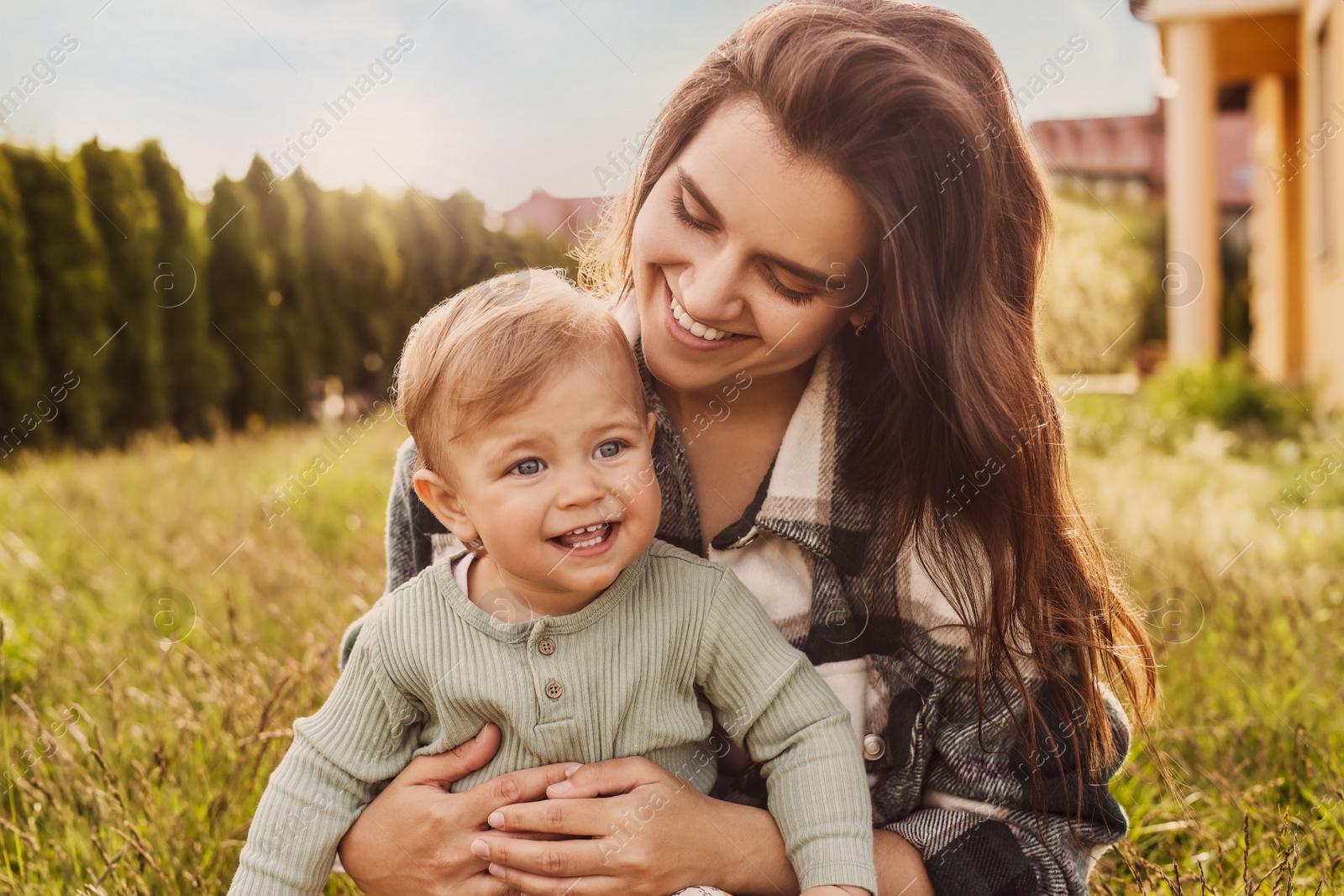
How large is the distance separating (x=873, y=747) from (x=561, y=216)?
1529 millimetres

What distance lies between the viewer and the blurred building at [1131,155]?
859 inches

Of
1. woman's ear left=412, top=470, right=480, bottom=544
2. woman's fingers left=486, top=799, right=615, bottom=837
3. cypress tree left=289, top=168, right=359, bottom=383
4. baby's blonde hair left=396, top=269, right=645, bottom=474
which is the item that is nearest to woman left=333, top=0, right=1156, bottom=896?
woman's fingers left=486, top=799, right=615, bottom=837

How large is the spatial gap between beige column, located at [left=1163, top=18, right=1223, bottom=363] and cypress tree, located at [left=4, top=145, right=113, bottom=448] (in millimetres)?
9034

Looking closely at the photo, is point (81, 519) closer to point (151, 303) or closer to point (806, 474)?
point (151, 303)

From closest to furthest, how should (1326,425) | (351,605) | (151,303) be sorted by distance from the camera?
(351,605), (1326,425), (151,303)

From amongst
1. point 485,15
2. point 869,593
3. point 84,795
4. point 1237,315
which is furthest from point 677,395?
point 1237,315

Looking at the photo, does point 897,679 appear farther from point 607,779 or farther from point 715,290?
point 715,290

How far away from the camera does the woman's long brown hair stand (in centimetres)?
170

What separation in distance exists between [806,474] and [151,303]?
741cm

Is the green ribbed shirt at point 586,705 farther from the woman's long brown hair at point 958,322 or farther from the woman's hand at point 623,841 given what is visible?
the woman's long brown hair at point 958,322

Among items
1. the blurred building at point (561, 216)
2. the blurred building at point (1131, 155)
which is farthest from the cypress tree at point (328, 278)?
the blurred building at point (1131, 155)

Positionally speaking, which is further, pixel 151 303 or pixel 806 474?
pixel 151 303

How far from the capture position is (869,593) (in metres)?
1.85

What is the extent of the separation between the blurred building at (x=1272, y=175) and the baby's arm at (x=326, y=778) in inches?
317
